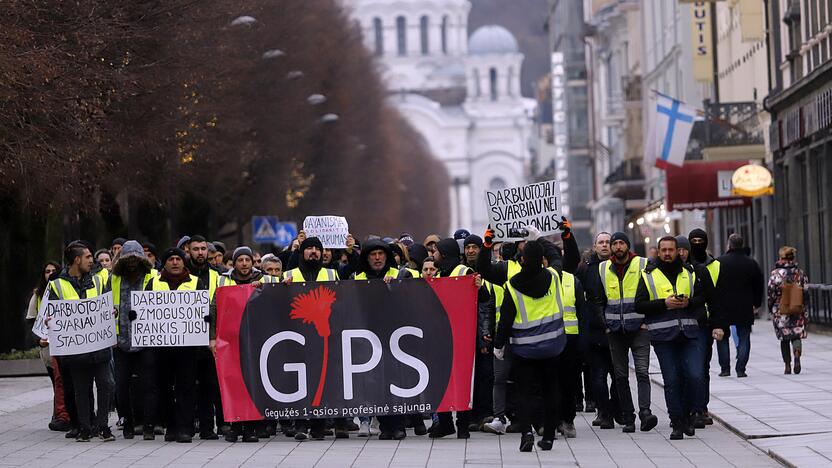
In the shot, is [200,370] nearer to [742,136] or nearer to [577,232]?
[742,136]

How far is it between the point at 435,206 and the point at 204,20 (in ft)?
325

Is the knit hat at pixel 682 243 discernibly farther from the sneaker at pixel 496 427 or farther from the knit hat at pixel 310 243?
the knit hat at pixel 310 243

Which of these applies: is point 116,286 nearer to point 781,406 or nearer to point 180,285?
point 180,285

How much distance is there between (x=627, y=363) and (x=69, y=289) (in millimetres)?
4567

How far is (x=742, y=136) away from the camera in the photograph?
44.0 m

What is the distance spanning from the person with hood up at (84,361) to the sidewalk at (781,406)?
5113mm

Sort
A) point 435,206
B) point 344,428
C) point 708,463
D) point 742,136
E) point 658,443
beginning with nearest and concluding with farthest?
1. point 708,463
2. point 658,443
3. point 344,428
4. point 742,136
5. point 435,206

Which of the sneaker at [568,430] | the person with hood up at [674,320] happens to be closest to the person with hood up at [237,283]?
the sneaker at [568,430]

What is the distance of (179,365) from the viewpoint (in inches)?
621

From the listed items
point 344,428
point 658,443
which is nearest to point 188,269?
point 344,428

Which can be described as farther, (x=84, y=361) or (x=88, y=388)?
(x=88, y=388)

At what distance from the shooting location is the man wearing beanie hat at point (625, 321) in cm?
1594

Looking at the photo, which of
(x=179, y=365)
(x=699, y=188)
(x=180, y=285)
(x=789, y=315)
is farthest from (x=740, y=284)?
(x=699, y=188)

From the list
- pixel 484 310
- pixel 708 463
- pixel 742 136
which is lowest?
pixel 708 463
